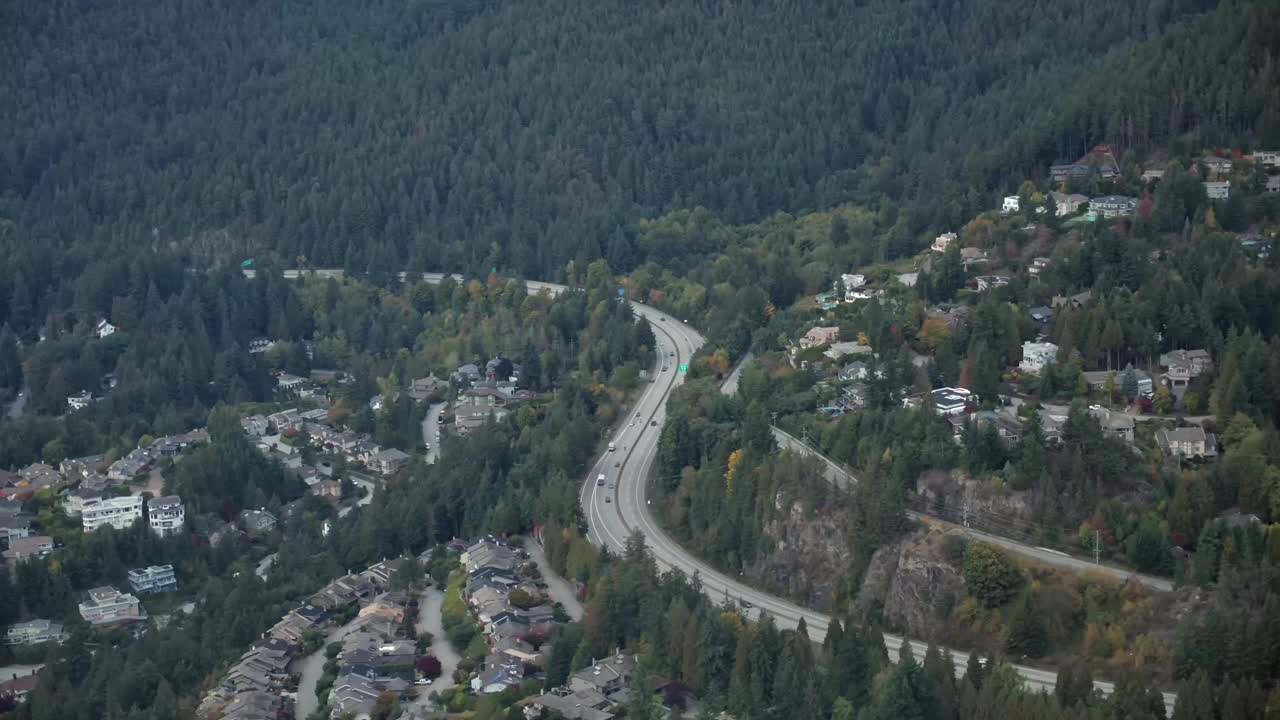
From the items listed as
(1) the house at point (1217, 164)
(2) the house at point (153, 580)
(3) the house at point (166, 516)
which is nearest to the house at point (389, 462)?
(3) the house at point (166, 516)

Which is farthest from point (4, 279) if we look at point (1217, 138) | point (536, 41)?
point (1217, 138)

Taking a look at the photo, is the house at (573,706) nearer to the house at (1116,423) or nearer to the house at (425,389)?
the house at (1116,423)

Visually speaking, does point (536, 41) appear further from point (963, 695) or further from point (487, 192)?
point (963, 695)

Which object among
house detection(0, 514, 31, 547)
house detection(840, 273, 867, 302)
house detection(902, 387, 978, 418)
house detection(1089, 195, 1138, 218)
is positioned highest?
house detection(902, 387, 978, 418)

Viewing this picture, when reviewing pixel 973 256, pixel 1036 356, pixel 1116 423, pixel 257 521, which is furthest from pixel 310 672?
pixel 973 256

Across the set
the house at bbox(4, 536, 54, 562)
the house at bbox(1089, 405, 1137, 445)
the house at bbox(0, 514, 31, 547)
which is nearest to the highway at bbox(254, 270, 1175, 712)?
the house at bbox(1089, 405, 1137, 445)

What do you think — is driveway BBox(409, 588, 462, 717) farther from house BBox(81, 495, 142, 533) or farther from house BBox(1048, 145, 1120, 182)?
house BBox(1048, 145, 1120, 182)
